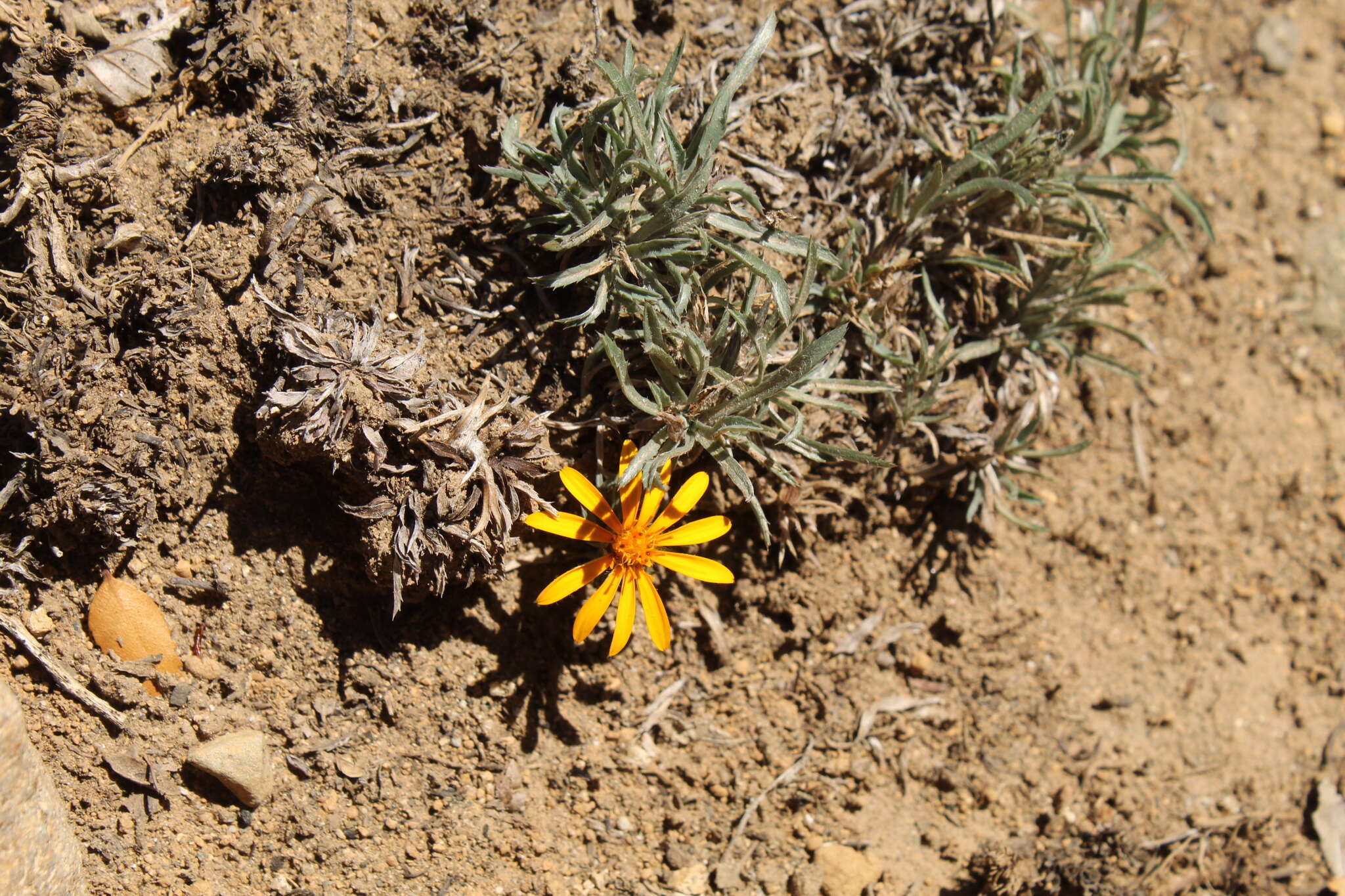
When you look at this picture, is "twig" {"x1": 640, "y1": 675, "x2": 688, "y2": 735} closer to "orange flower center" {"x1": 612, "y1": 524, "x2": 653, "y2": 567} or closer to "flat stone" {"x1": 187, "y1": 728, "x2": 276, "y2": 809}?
"orange flower center" {"x1": 612, "y1": 524, "x2": 653, "y2": 567}

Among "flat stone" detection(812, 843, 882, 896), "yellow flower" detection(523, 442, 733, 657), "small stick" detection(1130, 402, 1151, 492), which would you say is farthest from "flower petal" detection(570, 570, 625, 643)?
"small stick" detection(1130, 402, 1151, 492)

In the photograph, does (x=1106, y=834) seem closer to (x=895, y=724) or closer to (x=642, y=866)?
(x=895, y=724)

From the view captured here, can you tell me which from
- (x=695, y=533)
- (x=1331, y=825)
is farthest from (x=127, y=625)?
(x=1331, y=825)

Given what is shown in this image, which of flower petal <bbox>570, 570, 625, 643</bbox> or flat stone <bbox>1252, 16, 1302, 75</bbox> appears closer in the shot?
flower petal <bbox>570, 570, 625, 643</bbox>

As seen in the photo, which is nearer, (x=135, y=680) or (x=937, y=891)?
(x=135, y=680)

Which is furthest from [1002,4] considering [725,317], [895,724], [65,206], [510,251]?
[65,206]
